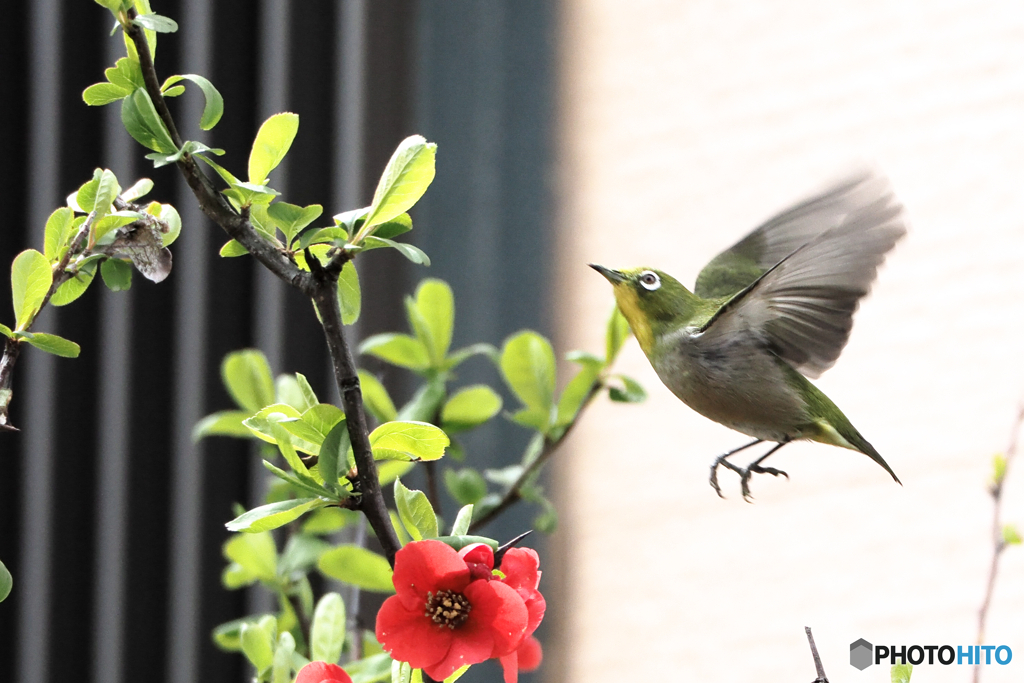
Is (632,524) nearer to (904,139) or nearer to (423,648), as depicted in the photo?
(904,139)

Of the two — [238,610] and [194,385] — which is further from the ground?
[194,385]

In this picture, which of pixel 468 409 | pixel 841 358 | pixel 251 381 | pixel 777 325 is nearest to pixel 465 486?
pixel 468 409

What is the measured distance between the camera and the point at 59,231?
0.98 feet

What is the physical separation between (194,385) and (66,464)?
141 millimetres

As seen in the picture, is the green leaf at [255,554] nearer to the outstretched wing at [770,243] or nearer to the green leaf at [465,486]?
the green leaf at [465,486]

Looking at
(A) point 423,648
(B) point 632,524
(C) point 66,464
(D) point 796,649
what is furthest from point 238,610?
(A) point 423,648

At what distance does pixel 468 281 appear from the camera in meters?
1.18

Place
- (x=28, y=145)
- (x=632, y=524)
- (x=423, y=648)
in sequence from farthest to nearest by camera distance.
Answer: (x=632, y=524) < (x=28, y=145) < (x=423, y=648)

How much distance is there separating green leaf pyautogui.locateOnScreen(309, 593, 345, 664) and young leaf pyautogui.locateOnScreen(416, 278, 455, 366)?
171 millimetres

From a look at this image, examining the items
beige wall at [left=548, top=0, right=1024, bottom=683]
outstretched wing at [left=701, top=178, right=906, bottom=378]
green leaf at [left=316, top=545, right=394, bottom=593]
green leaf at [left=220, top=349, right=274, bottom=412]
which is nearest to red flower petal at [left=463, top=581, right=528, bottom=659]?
outstretched wing at [left=701, top=178, right=906, bottom=378]

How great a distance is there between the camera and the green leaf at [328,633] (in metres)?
0.41

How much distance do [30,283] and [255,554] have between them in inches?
11.5

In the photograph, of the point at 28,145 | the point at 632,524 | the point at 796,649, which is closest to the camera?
the point at 28,145

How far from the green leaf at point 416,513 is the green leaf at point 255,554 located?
0.29m
